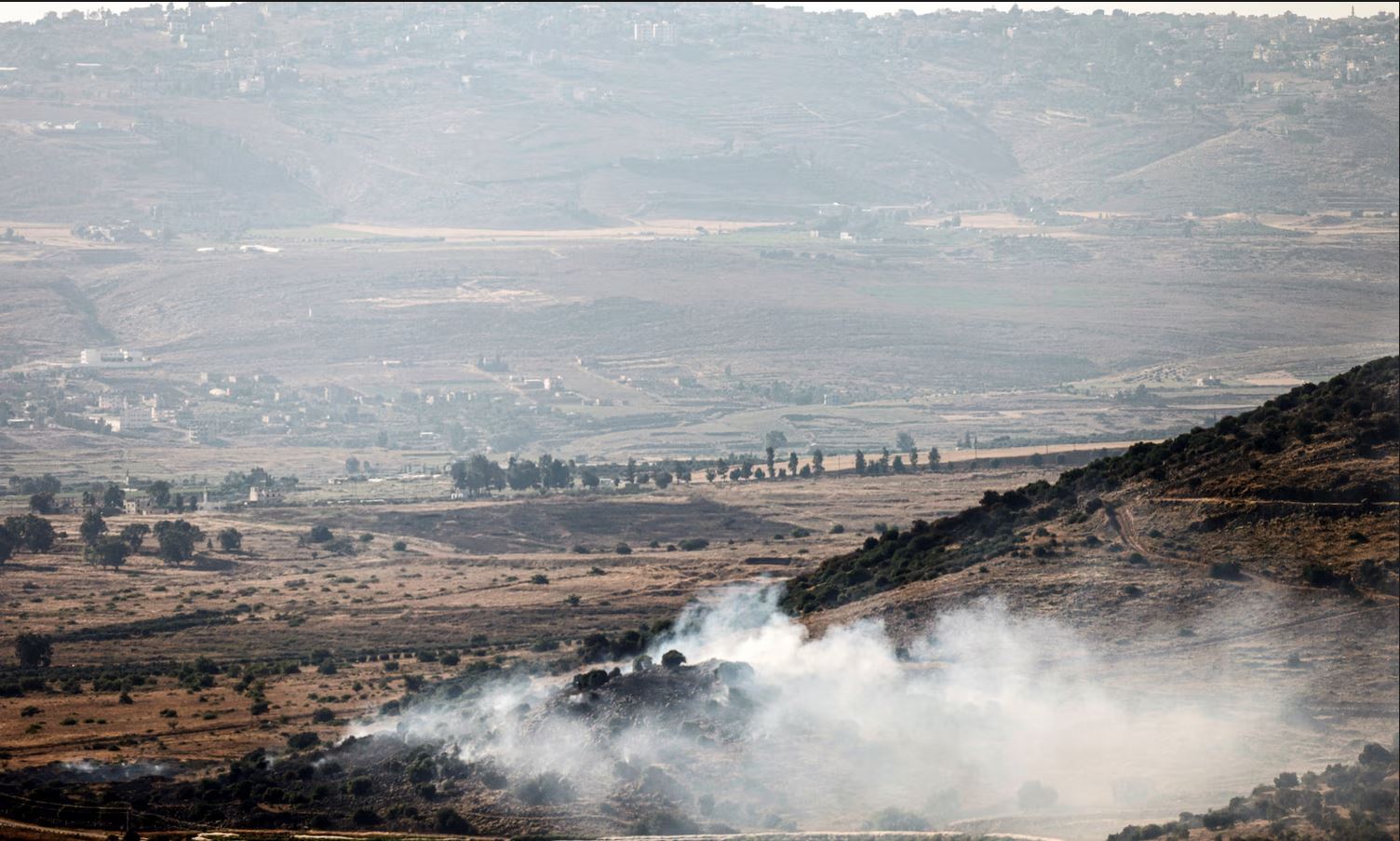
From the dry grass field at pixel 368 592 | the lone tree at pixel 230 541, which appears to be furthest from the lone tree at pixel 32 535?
the lone tree at pixel 230 541

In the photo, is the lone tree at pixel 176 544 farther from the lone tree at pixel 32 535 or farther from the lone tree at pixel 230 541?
the lone tree at pixel 32 535

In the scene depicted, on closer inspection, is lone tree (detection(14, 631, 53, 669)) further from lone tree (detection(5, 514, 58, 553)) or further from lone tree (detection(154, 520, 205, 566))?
lone tree (detection(5, 514, 58, 553))

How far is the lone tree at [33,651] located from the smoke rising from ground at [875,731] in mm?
25494

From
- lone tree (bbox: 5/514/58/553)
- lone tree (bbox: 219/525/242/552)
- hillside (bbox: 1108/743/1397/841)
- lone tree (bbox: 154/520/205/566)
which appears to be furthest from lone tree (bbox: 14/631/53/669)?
hillside (bbox: 1108/743/1397/841)

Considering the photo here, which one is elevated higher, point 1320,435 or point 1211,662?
point 1320,435

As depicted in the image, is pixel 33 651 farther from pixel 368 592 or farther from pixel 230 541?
pixel 230 541

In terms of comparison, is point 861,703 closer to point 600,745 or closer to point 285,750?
point 600,745

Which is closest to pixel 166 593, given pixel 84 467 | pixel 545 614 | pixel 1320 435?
pixel 545 614

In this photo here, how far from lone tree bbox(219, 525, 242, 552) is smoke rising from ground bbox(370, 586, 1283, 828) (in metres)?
62.0

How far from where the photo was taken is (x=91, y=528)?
126 m

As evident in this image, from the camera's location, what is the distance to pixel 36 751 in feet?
218

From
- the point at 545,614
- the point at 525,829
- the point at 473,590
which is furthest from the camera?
the point at 473,590

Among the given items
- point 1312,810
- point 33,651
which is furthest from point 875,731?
point 33,651

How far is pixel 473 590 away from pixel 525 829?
174 feet
